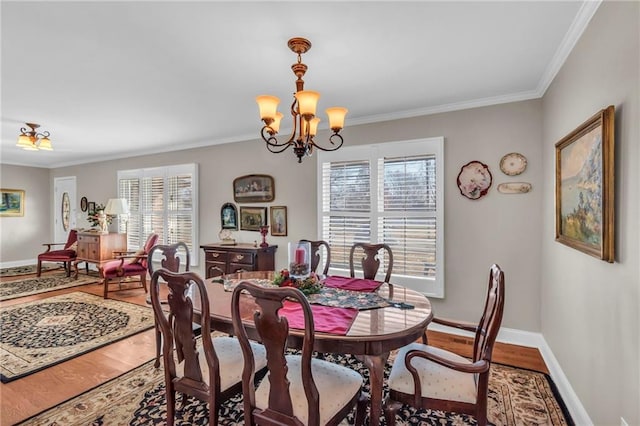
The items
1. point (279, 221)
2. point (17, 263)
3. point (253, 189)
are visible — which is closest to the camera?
point (279, 221)

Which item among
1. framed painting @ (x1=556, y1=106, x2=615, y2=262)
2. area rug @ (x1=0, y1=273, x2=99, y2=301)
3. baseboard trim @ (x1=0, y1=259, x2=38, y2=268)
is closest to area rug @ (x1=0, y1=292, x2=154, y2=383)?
area rug @ (x1=0, y1=273, x2=99, y2=301)

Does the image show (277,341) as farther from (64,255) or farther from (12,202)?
(12,202)

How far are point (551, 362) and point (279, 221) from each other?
330 centimetres

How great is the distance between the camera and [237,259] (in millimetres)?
4031

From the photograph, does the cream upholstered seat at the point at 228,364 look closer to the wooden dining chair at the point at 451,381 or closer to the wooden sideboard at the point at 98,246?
the wooden dining chair at the point at 451,381

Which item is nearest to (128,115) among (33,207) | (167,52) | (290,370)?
(167,52)

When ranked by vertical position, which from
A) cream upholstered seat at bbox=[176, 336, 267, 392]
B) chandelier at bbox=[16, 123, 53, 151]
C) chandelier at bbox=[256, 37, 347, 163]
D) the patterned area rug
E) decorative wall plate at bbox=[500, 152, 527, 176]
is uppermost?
chandelier at bbox=[16, 123, 53, 151]

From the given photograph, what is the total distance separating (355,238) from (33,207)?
8213 millimetres

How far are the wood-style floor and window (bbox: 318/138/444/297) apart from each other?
743 mm

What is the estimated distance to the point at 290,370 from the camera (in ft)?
5.42

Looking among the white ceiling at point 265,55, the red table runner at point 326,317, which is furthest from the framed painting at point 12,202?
the red table runner at point 326,317

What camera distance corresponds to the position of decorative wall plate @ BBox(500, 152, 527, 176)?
2951mm

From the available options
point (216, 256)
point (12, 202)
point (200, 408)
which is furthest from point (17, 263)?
point (200, 408)

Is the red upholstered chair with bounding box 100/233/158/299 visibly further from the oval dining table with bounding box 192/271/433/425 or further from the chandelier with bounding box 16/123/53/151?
the oval dining table with bounding box 192/271/433/425
